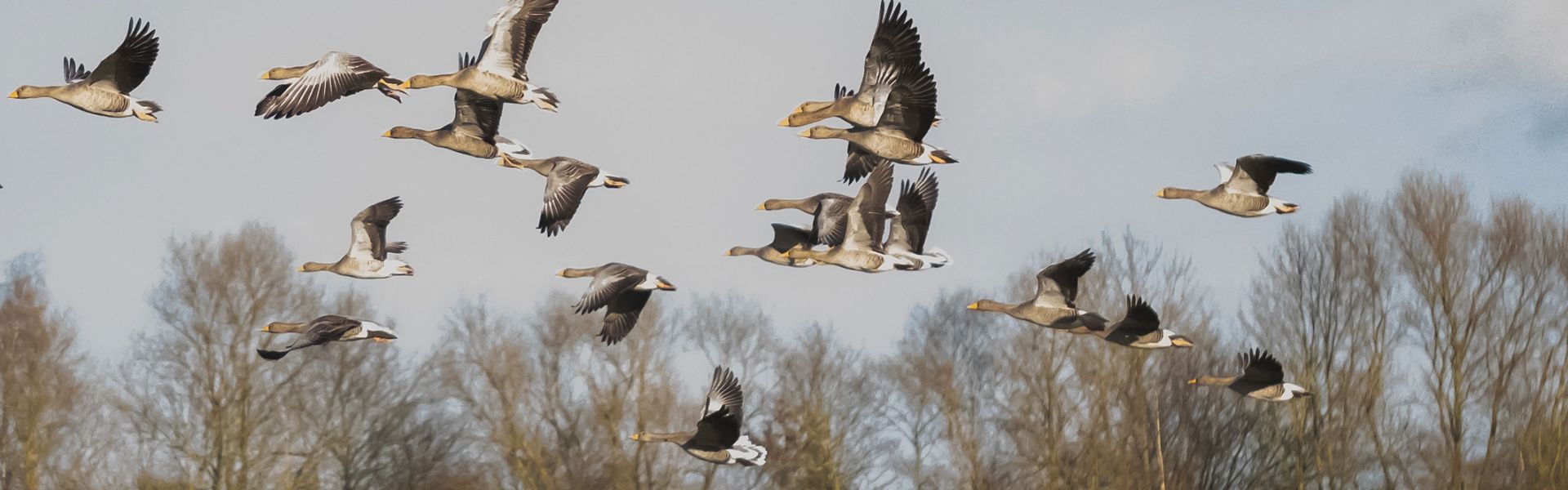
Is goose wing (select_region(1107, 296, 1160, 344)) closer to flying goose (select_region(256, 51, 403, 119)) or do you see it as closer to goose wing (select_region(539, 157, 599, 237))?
goose wing (select_region(539, 157, 599, 237))

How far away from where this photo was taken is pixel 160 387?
151ft

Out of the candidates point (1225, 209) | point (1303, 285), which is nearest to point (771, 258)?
point (1225, 209)

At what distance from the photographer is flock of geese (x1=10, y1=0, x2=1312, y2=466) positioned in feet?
78.8

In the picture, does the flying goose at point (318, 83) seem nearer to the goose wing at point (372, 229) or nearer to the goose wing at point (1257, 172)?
the goose wing at point (372, 229)

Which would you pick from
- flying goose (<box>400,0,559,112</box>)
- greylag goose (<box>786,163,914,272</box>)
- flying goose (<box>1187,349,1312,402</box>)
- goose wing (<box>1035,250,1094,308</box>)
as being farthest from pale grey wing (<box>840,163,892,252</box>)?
flying goose (<box>1187,349,1312,402</box>)

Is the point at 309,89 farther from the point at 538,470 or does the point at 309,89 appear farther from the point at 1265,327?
the point at 1265,327

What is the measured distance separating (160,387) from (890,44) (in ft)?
86.8

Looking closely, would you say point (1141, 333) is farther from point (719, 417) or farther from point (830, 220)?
point (719, 417)

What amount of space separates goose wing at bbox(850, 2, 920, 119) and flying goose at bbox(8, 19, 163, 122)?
765cm

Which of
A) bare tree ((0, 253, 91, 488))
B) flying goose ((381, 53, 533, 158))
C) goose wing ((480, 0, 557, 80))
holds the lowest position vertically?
bare tree ((0, 253, 91, 488))

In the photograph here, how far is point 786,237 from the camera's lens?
96.2 feet

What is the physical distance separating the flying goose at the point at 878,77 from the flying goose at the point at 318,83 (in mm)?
4857

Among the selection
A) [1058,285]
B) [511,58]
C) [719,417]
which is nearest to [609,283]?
[719,417]

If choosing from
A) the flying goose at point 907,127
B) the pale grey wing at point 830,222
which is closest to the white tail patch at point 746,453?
the pale grey wing at point 830,222
